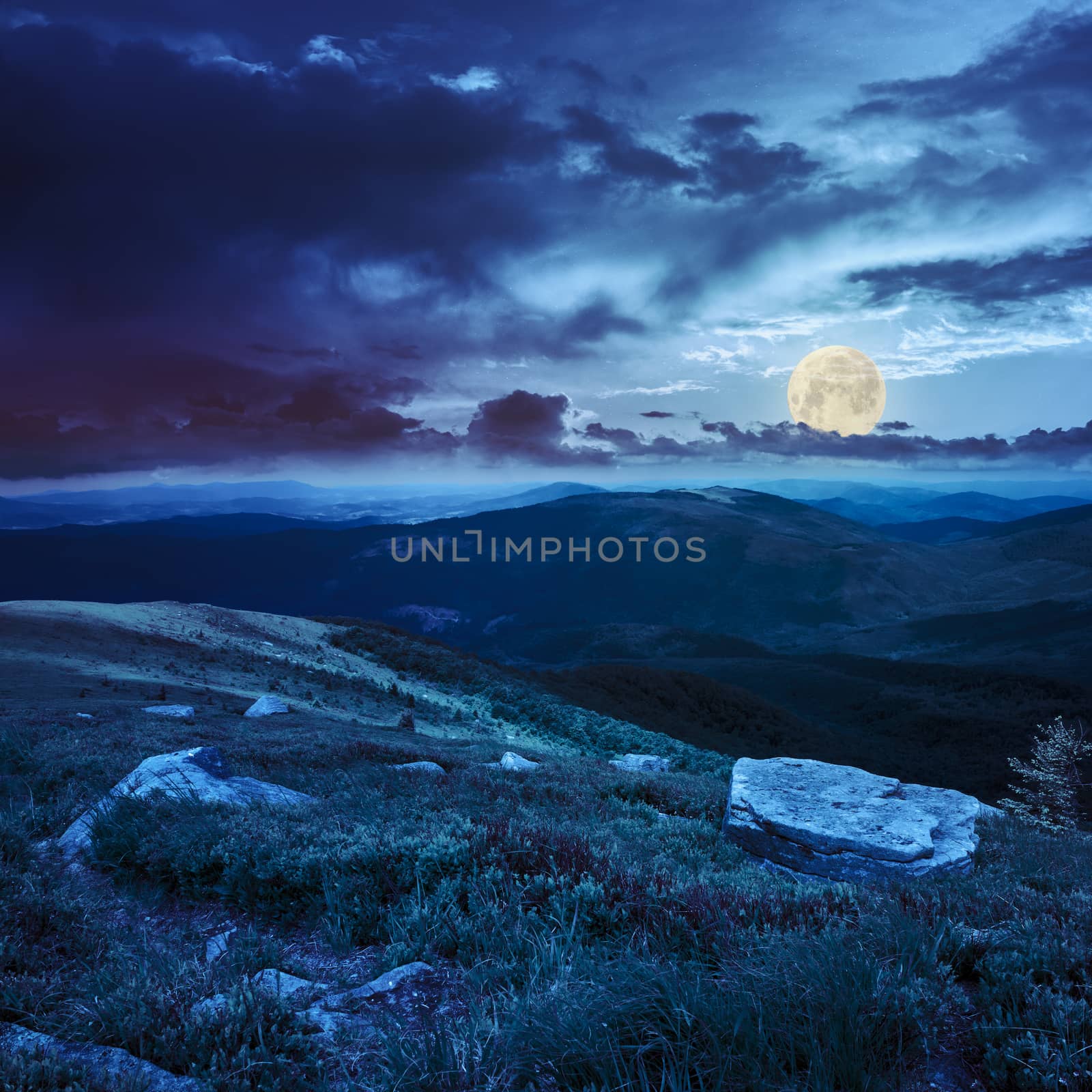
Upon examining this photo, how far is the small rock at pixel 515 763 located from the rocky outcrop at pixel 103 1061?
30.9ft

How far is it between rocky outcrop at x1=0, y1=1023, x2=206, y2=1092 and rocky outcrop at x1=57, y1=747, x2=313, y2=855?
3.69 metres

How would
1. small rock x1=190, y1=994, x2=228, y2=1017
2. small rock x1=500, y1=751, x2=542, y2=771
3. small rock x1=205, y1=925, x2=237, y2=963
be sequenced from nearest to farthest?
small rock x1=190, y1=994, x2=228, y2=1017 → small rock x1=205, y1=925, x2=237, y2=963 → small rock x1=500, y1=751, x2=542, y2=771

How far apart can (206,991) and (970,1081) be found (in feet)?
13.0

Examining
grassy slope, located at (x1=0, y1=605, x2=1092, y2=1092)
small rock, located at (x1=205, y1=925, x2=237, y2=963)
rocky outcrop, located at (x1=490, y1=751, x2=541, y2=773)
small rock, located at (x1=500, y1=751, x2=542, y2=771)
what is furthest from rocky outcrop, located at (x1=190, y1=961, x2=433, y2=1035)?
small rock, located at (x1=500, y1=751, x2=542, y2=771)

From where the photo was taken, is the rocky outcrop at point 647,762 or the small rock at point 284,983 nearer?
the small rock at point 284,983

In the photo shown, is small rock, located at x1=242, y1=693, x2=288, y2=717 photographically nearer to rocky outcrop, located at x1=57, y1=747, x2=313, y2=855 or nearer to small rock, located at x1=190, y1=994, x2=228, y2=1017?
rocky outcrop, located at x1=57, y1=747, x2=313, y2=855

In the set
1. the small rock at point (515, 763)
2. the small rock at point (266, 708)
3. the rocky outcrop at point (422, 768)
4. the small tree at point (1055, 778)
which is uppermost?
the rocky outcrop at point (422, 768)

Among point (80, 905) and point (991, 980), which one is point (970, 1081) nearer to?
point (991, 980)

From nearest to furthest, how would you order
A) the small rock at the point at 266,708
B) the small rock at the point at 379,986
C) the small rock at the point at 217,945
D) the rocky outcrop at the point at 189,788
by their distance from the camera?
the small rock at the point at 379,986 < the small rock at the point at 217,945 < the rocky outcrop at the point at 189,788 < the small rock at the point at 266,708

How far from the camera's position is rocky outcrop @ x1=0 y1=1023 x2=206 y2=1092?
2881 mm

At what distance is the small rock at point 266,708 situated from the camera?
19.0m

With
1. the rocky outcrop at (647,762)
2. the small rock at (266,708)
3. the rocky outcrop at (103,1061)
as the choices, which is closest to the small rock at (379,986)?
the rocky outcrop at (103,1061)

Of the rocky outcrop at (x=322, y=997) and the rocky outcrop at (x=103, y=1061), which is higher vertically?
the rocky outcrop at (x=103, y=1061)

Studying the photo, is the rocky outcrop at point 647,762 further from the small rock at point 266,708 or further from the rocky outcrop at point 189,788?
the rocky outcrop at point 189,788
